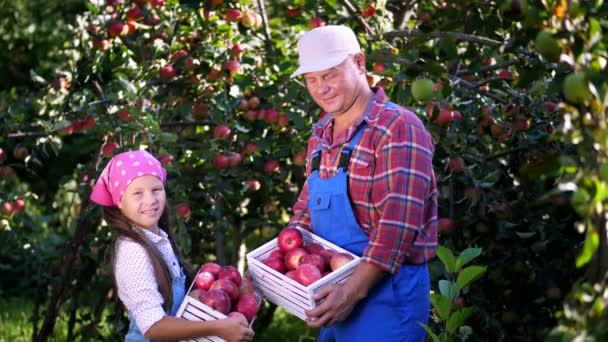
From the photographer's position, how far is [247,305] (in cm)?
258

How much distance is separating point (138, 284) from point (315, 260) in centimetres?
49

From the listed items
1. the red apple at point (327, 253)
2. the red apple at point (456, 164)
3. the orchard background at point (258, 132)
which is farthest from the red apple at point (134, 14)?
the red apple at point (327, 253)

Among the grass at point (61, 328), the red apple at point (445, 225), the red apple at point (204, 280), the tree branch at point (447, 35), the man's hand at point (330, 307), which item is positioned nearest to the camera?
the tree branch at point (447, 35)

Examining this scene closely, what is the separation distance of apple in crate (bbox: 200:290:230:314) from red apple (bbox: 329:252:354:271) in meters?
0.29

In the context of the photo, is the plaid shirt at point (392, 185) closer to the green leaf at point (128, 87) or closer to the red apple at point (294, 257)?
the red apple at point (294, 257)

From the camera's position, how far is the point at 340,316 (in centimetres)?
244

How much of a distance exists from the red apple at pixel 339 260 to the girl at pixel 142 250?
270 mm

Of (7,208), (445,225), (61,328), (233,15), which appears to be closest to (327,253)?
(445,225)

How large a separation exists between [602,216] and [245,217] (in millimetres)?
2815

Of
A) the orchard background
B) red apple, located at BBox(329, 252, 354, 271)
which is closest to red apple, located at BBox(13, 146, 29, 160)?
the orchard background

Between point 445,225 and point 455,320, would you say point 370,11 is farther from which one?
point 455,320

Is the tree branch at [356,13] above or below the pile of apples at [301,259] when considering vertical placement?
below

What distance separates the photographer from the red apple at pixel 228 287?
258cm

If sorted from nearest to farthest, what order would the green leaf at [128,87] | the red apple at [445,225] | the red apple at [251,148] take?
the red apple at [445,225], the green leaf at [128,87], the red apple at [251,148]
